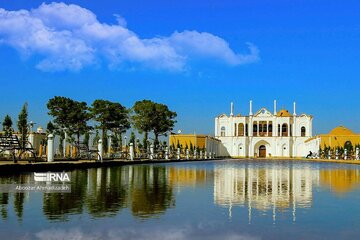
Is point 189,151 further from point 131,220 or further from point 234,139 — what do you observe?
point 131,220

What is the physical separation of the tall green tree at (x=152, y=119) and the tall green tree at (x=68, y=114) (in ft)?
43.9

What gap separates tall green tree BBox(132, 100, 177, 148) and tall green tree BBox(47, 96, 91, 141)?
13391 millimetres

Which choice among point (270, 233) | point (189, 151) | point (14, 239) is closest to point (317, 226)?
point (270, 233)

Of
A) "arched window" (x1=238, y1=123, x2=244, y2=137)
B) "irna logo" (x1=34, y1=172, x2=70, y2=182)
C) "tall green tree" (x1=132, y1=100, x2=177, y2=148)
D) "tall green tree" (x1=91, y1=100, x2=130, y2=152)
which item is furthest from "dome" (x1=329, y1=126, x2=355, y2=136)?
"irna logo" (x1=34, y1=172, x2=70, y2=182)

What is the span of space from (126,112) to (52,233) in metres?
53.8

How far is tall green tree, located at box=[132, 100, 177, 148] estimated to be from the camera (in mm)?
64688

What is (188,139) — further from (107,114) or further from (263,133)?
(107,114)

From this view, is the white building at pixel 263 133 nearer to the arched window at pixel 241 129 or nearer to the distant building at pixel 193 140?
the arched window at pixel 241 129

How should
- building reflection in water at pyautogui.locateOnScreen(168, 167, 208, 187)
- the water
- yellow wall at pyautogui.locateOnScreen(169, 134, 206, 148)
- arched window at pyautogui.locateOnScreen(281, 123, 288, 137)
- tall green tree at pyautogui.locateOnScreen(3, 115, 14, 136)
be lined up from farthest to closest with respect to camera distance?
arched window at pyautogui.locateOnScreen(281, 123, 288, 137) < yellow wall at pyautogui.locateOnScreen(169, 134, 206, 148) < tall green tree at pyautogui.locateOnScreen(3, 115, 14, 136) < building reflection in water at pyautogui.locateOnScreen(168, 167, 208, 187) < the water

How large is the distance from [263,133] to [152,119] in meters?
57.8

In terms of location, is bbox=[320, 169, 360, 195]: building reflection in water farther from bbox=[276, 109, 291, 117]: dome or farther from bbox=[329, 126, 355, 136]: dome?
bbox=[276, 109, 291, 117]: dome

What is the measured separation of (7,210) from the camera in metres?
8.89

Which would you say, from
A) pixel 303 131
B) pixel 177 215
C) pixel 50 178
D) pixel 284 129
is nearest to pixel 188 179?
pixel 50 178

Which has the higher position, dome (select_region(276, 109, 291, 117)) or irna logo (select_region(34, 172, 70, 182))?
dome (select_region(276, 109, 291, 117))
